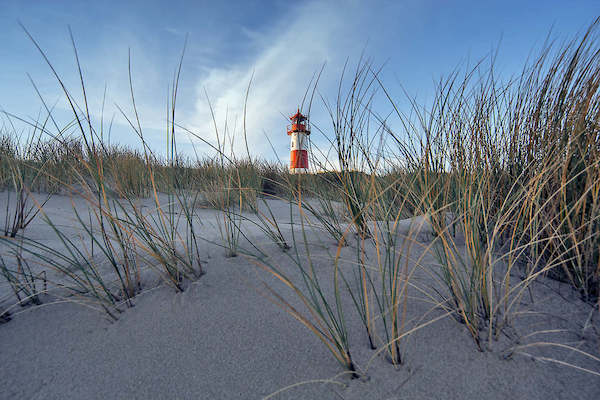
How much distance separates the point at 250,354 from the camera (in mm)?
754

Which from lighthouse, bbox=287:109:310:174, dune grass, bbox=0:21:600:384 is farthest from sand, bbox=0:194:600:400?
lighthouse, bbox=287:109:310:174

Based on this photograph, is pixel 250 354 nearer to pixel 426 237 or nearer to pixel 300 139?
pixel 426 237

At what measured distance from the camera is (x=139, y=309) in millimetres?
952

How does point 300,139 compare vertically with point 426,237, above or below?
above

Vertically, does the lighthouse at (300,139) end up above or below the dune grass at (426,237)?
above

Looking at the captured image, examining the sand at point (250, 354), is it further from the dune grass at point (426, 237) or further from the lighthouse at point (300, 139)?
the lighthouse at point (300, 139)

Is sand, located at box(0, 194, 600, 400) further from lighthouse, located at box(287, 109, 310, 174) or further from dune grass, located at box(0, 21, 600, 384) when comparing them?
lighthouse, located at box(287, 109, 310, 174)

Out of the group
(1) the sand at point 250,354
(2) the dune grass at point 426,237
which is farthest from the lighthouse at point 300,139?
(1) the sand at point 250,354

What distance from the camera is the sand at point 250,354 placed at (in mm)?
630

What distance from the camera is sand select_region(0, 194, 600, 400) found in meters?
0.63

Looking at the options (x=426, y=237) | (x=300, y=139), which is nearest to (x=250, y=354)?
(x=426, y=237)

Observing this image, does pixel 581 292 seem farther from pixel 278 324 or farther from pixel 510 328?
pixel 278 324

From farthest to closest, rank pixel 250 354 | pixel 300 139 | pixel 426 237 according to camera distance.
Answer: pixel 300 139 → pixel 426 237 → pixel 250 354

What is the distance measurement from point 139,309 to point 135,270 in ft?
0.64
